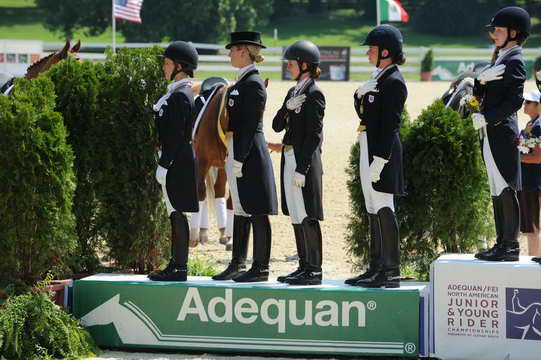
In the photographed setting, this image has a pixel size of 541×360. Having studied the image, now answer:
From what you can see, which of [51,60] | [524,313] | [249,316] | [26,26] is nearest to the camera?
[524,313]

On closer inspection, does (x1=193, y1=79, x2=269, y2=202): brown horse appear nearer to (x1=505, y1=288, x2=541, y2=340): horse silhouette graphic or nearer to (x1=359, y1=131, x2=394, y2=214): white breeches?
(x1=359, y1=131, x2=394, y2=214): white breeches

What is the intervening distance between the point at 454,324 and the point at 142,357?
213 cm

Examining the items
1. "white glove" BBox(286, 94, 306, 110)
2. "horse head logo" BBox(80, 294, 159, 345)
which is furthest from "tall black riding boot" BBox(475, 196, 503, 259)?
"horse head logo" BBox(80, 294, 159, 345)

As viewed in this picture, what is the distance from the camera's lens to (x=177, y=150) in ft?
23.3

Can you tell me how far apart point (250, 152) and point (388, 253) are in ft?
3.96

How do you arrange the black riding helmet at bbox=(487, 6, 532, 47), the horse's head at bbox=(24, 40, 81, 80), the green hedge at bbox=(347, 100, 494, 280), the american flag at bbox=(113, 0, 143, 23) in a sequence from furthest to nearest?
the american flag at bbox=(113, 0, 143, 23), the horse's head at bbox=(24, 40, 81, 80), the green hedge at bbox=(347, 100, 494, 280), the black riding helmet at bbox=(487, 6, 532, 47)

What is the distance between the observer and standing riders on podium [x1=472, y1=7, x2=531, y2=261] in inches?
258

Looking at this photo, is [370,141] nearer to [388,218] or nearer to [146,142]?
[388,218]

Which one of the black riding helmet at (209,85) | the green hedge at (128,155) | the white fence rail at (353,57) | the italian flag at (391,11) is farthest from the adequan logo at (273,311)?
the white fence rail at (353,57)

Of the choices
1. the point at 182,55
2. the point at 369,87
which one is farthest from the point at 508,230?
the point at 182,55

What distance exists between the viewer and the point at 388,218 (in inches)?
268

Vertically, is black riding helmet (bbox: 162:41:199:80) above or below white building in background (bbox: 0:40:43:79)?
below

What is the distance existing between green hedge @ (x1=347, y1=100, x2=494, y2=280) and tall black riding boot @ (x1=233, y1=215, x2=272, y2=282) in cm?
118

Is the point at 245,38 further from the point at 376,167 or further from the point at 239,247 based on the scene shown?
the point at 239,247
